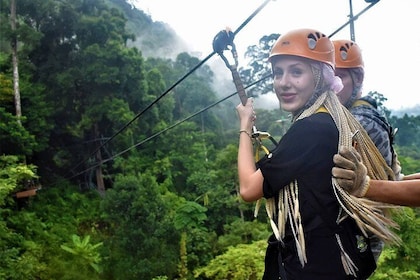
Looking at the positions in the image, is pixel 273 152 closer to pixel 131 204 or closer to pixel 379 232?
pixel 379 232

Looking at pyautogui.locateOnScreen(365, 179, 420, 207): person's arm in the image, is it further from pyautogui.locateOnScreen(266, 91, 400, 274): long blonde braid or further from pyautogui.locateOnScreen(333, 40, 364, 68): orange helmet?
pyautogui.locateOnScreen(333, 40, 364, 68): orange helmet

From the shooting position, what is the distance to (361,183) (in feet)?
3.70

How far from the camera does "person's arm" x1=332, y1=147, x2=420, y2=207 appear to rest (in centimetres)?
108

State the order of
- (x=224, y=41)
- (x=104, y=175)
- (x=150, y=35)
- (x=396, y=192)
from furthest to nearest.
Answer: (x=150, y=35) → (x=104, y=175) → (x=224, y=41) → (x=396, y=192)

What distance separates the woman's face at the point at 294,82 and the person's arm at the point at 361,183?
0.30 m

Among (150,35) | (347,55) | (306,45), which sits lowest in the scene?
(306,45)

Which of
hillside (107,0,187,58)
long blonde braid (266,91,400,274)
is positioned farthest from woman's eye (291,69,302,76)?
hillside (107,0,187,58)

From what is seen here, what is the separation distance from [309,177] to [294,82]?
346 millimetres

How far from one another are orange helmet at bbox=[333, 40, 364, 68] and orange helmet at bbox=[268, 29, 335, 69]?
0.49m

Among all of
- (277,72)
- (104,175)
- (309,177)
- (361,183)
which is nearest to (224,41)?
(277,72)

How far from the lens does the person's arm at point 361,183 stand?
1.08 metres

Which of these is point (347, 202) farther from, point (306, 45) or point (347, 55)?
point (347, 55)

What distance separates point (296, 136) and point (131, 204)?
8286mm

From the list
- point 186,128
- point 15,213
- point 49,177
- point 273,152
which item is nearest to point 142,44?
point 186,128
